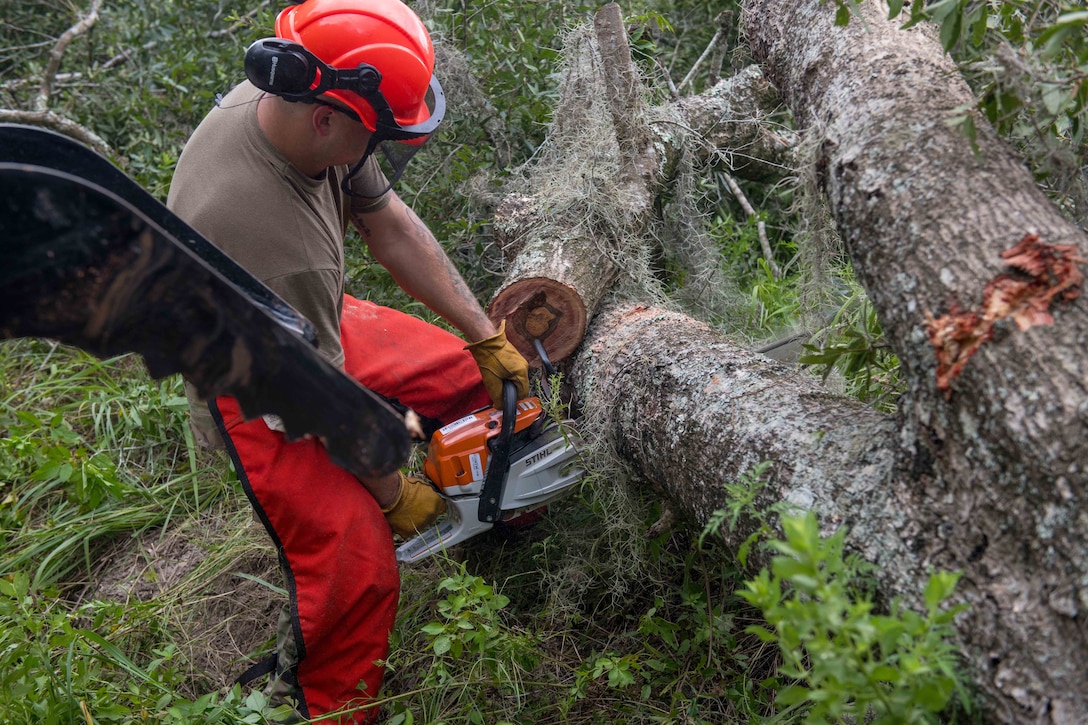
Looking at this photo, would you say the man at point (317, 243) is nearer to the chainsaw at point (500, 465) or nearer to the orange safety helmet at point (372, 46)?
the orange safety helmet at point (372, 46)

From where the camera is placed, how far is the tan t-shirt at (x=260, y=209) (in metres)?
2.23

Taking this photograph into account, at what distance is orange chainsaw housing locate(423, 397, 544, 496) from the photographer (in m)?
2.53

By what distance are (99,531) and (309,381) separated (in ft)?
8.25

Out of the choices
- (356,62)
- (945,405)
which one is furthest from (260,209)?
(945,405)

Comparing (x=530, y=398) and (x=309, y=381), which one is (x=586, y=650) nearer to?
(x=530, y=398)

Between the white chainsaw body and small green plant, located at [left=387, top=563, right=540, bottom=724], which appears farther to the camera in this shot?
the white chainsaw body

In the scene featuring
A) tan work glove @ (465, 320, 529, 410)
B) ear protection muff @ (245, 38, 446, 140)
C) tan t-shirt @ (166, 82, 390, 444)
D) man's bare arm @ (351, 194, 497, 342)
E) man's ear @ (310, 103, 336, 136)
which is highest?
ear protection muff @ (245, 38, 446, 140)

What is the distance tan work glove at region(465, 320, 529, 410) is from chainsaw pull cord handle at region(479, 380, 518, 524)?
90 millimetres

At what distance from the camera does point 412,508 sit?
2.61 metres

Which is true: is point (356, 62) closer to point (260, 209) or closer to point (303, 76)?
point (303, 76)

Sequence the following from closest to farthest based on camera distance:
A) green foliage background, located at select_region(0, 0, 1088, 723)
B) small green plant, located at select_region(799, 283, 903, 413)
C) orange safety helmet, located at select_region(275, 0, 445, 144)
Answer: green foliage background, located at select_region(0, 0, 1088, 723) < small green plant, located at select_region(799, 283, 903, 413) < orange safety helmet, located at select_region(275, 0, 445, 144)

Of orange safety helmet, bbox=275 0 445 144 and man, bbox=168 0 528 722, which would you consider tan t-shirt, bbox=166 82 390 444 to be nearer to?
man, bbox=168 0 528 722

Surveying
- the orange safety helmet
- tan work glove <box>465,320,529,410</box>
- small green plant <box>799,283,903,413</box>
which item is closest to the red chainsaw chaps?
tan work glove <box>465,320,529,410</box>

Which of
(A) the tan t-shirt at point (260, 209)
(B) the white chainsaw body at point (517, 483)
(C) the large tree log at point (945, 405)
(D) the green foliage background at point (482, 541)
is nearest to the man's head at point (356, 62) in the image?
(A) the tan t-shirt at point (260, 209)
